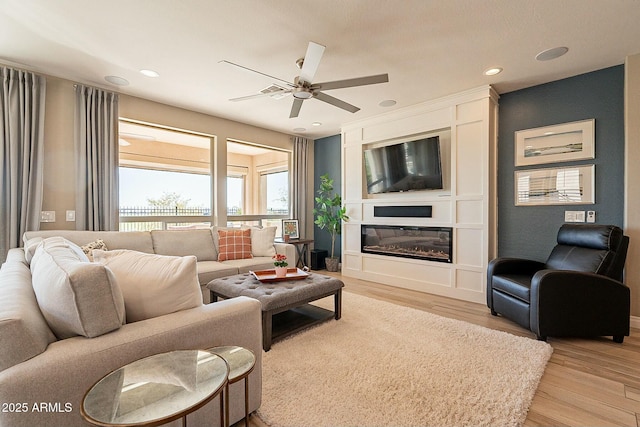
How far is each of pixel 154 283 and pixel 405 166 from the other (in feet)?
12.2

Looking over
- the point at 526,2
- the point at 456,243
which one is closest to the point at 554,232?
the point at 456,243

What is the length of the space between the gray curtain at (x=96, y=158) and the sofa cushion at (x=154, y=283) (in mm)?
2582

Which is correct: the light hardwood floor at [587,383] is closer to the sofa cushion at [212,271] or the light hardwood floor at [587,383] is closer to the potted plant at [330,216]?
the sofa cushion at [212,271]

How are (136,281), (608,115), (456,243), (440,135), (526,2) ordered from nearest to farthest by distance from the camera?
(136,281) < (526,2) < (608,115) < (456,243) < (440,135)

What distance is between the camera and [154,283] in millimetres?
1363

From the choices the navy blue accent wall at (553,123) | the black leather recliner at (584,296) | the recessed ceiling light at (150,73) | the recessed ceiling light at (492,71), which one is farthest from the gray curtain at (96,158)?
the navy blue accent wall at (553,123)

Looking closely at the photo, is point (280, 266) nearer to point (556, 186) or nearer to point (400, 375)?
point (400, 375)

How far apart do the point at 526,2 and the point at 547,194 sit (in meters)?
2.17

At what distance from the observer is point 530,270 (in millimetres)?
3164

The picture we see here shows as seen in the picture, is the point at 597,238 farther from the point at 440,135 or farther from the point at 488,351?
the point at 440,135

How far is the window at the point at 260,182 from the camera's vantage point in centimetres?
560

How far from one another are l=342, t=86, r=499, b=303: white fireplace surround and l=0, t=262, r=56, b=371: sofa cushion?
390 centimetres

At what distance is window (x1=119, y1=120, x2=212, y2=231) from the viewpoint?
13.5 feet

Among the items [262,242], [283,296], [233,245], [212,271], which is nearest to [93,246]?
[212,271]
